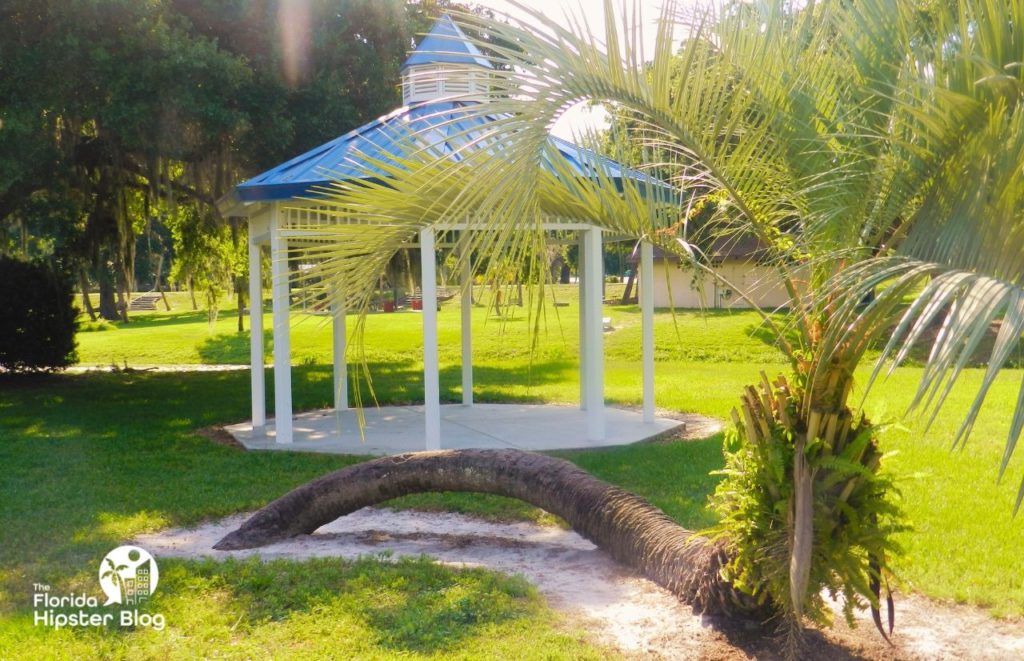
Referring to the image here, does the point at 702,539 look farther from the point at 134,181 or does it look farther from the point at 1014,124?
the point at 134,181

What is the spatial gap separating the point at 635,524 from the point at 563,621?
2.68 feet

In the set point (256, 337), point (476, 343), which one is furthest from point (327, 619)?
point (476, 343)

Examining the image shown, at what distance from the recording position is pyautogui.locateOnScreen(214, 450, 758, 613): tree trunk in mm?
5352

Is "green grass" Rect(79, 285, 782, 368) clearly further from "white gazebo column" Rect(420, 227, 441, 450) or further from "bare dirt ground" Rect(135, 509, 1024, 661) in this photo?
"bare dirt ground" Rect(135, 509, 1024, 661)

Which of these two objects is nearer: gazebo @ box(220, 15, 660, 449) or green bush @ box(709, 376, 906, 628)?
green bush @ box(709, 376, 906, 628)

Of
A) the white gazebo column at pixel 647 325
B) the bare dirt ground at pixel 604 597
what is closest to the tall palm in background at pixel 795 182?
the bare dirt ground at pixel 604 597

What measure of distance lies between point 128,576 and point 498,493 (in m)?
2.21

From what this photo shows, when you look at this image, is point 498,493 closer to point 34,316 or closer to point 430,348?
point 430,348

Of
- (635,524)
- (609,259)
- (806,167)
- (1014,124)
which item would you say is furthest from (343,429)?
(609,259)

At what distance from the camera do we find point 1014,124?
2.87 m

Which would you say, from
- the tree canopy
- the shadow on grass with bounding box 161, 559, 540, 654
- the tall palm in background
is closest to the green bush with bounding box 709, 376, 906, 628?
the tall palm in background

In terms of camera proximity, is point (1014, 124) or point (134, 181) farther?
point (134, 181)

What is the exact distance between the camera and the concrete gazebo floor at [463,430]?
32.9 ft

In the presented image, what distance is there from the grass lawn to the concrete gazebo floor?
0.53 metres
